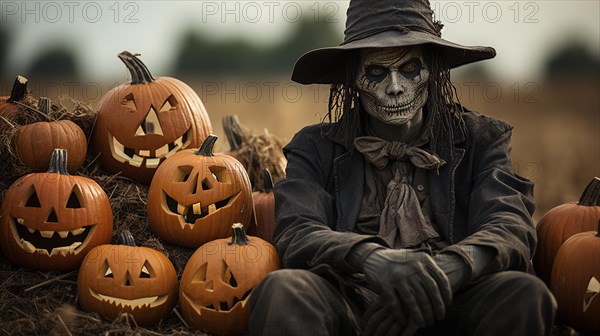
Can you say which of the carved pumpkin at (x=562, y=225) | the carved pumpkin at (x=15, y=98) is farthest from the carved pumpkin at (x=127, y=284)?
the carved pumpkin at (x=562, y=225)

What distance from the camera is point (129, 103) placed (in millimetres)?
6297

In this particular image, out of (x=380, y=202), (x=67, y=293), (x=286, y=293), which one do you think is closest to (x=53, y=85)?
(x=67, y=293)

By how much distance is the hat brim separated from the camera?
4.81m

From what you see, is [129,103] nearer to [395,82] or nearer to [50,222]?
[50,222]

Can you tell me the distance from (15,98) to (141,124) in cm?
93

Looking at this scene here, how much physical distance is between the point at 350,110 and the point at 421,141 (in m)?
0.47

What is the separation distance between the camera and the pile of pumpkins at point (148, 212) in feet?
17.0

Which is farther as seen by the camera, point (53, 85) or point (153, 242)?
point (53, 85)

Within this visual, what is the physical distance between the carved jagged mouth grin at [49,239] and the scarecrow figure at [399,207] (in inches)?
55.2

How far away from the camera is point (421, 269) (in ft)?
13.3

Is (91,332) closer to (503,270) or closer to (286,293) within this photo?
(286,293)

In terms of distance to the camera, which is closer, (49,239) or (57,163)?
(49,239)

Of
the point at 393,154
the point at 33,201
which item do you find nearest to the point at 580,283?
the point at 393,154

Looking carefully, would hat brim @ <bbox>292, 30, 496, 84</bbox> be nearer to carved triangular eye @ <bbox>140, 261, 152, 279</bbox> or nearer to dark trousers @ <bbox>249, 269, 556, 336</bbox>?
dark trousers @ <bbox>249, 269, 556, 336</bbox>
